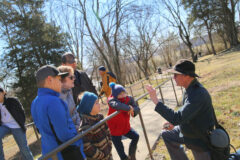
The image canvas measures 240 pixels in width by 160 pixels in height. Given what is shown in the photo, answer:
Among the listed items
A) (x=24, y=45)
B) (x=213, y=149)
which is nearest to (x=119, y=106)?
(x=213, y=149)

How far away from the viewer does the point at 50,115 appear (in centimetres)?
155

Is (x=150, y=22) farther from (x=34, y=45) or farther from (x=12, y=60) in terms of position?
(x=12, y=60)

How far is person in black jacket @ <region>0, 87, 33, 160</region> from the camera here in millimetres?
3127

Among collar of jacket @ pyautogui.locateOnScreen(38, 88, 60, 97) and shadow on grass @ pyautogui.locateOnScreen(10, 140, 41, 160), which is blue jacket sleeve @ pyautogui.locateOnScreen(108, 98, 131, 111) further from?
shadow on grass @ pyautogui.locateOnScreen(10, 140, 41, 160)

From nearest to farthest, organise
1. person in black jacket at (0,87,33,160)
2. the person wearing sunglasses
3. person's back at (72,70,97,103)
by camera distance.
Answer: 1. the person wearing sunglasses
2. person in black jacket at (0,87,33,160)
3. person's back at (72,70,97,103)

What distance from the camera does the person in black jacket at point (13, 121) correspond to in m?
3.13

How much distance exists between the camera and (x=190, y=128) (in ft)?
6.66

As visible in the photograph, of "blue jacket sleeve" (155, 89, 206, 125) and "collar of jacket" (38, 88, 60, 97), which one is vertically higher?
"collar of jacket" (38, 88, 60, 97)

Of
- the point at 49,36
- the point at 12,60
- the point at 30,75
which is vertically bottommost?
the point at 30,75

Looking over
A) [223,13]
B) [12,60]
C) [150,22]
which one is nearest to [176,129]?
[12,60]

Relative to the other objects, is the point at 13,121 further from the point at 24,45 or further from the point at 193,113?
the point at 24,45

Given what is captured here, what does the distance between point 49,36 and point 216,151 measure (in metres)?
14.3

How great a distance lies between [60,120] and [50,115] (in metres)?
0.10

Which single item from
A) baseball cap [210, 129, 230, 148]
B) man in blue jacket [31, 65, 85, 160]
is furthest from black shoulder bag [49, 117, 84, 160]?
baseball cap [210, 129, 230, 148]
